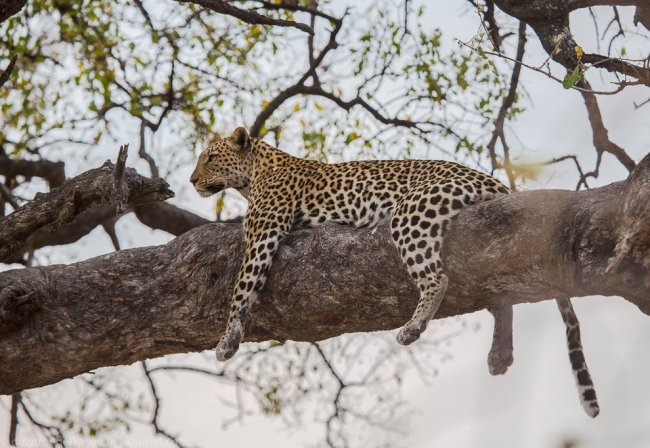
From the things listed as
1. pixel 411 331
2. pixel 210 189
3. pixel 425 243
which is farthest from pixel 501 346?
pixel 210 189

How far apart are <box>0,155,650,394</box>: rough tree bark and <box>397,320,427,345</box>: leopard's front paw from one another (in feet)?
0.94

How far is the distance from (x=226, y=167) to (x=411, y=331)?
11.0ft

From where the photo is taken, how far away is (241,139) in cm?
788

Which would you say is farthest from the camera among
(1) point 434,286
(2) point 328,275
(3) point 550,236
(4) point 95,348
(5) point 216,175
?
(5) point 216,175

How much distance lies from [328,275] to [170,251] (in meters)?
1.49

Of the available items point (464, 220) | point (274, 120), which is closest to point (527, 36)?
point (274, 120)

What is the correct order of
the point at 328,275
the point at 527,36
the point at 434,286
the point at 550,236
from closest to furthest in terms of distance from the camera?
the point at 550,236 → the point at 434,286 → the point at 328,275 → the point at 527,36

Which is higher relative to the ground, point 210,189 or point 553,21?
point 553,21

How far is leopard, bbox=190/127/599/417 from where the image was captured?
5.26 metres

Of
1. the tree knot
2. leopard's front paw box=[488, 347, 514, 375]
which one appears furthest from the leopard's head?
leopard's front paw box=[488, 347, 514, 375]

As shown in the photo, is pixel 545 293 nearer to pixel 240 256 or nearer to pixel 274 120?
pixel 240 256

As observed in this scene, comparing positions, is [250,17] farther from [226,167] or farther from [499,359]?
[499,359]

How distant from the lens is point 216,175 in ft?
25.7

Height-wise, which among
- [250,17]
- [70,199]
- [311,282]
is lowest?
[311,282]
